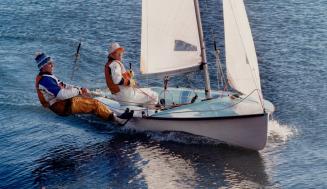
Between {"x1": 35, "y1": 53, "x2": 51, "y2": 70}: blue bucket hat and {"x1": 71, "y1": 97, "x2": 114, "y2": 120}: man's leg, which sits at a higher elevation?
{"x1": 35, "y1": 53, "x2": 51, "y2": 70}: blue bucket hat

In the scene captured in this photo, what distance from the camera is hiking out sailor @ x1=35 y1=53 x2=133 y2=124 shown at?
581 inches

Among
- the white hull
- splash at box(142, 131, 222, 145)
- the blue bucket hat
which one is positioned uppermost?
the blue bucket hat

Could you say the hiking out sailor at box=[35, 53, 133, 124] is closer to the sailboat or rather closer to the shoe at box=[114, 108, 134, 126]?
the shoe at box=[114, 108, 134, 126]

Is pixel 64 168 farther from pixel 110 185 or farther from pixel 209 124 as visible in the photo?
pixel 209 124

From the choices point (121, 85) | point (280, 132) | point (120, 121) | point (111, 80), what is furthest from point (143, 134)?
point (280, 132)

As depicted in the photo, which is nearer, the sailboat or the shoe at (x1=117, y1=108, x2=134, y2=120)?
the sailboat

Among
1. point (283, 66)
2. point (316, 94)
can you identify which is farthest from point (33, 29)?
point (316, 94)

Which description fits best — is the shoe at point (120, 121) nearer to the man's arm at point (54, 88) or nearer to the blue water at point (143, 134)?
the blue water at point (143, 134)

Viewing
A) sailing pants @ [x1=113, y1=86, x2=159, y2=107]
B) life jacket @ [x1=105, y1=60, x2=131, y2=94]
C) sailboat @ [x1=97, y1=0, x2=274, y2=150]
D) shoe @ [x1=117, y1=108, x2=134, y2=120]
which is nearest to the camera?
sailboat @ [x1=97, y1=0, x2=274, y2=150]

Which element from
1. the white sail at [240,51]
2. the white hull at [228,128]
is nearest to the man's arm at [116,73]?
the white hull at [228,128]

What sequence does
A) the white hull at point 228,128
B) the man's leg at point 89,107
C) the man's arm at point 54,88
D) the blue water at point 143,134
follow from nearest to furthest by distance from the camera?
the blue water at point 143,134, the white hull at point 228,128, the man's arm at point 54,88, the man's leg at point 89,107

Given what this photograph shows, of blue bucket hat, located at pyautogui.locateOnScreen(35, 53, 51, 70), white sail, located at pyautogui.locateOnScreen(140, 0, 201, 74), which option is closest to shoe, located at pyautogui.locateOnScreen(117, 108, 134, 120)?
white sail, located at pyautogui.locateOnScreen(140, 0, 201, 74)

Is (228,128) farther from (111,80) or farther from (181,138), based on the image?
(111,80)

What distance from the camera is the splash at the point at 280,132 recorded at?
15.5m
